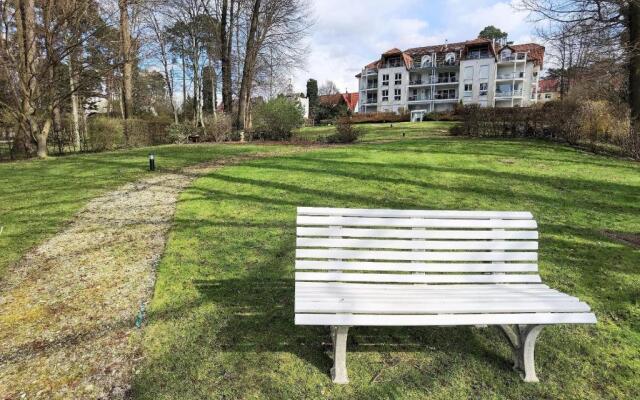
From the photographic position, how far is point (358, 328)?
11.4 ft

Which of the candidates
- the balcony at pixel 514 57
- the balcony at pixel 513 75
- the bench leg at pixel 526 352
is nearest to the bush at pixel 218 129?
the bench leg at pixel 526 352

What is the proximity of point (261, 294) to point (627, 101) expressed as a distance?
17646mm

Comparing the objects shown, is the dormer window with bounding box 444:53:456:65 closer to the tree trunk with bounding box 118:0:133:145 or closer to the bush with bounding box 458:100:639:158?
the bush with bounding box 458:100:639:158

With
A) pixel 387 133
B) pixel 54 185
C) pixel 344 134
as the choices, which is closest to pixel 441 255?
pixel 54 185

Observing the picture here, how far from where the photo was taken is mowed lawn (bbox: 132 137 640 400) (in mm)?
2754

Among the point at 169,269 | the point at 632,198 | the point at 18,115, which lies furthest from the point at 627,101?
the point at 18,115

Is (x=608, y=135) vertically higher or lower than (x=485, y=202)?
higher

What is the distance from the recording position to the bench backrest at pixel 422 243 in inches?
128

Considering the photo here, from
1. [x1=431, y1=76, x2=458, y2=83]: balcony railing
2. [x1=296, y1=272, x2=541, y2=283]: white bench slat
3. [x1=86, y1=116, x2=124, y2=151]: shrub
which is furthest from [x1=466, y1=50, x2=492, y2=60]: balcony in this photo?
[x1=296, y1=272, x2=541, y2=283]: white bench slat

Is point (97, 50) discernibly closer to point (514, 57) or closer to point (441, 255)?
point (441, 255)

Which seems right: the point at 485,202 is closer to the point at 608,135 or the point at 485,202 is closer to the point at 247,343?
the point at 247,343

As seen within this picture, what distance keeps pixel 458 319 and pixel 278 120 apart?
1929 cm

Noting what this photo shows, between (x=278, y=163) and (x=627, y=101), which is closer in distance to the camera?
(x=278, y=163)

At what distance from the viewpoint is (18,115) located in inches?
579
